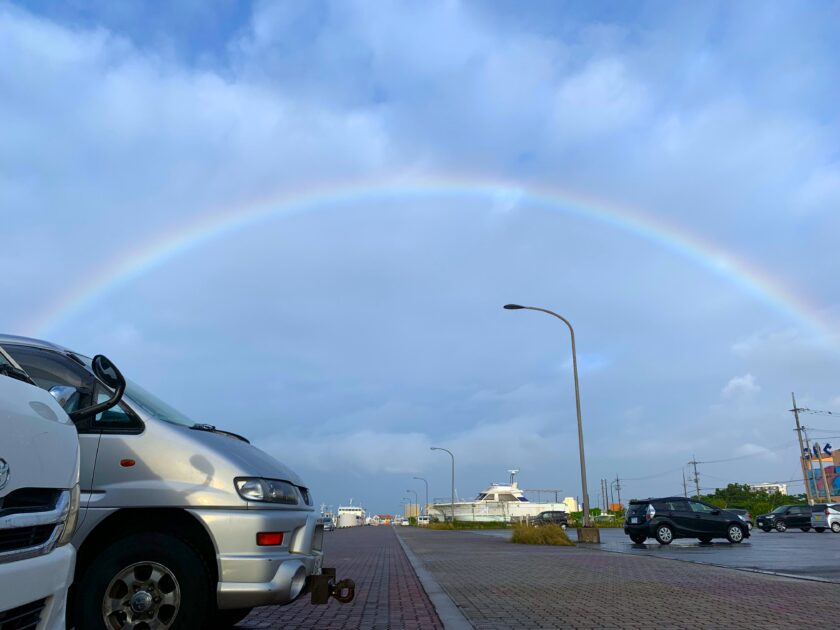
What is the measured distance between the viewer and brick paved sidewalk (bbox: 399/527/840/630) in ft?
19.8

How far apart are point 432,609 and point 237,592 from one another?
3446 millimetres

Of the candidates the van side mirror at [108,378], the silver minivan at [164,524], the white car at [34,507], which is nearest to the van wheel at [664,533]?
the silver minivan at [164,524]

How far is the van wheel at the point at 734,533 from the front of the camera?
67.2ft

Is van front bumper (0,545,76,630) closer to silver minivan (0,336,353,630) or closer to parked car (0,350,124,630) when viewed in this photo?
parked car (0,350,124,630)

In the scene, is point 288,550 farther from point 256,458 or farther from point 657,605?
point 657,605

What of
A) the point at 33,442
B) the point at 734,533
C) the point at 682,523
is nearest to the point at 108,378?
the point at 33,442

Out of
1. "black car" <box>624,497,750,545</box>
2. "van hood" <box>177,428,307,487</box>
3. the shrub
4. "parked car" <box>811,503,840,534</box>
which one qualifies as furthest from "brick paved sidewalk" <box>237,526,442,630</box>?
"parked car" <box>811,503,840,534</box>

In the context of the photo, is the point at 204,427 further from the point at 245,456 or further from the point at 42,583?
the point at 42,583

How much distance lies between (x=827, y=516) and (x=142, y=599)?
114 ft

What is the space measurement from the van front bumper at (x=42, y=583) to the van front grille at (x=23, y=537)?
2.0 inches

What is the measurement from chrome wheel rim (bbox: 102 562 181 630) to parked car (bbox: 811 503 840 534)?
112 ft

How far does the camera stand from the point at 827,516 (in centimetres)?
3123

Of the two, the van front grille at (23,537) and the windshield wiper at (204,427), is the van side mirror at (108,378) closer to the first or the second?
the windshield wiper at (204,427)

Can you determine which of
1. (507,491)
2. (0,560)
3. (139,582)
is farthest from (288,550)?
(507,491)
